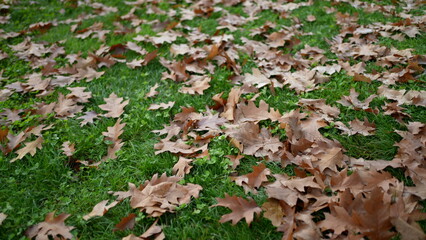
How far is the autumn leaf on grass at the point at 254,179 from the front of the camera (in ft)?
6.23

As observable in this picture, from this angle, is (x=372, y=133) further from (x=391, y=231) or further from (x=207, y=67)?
(x=207, y=67)

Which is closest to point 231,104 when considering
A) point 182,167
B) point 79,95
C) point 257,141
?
point 257,141

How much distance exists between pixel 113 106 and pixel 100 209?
3.96 ft

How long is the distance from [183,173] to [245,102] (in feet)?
3.27

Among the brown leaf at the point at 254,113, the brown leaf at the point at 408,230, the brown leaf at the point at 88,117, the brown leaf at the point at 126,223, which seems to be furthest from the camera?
the brown leaf at the point at 88,117

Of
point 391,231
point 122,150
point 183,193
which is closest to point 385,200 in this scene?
point 391,231

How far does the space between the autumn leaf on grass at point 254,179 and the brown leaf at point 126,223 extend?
2.25 feet

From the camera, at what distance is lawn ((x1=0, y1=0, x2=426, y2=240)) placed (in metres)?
1.72

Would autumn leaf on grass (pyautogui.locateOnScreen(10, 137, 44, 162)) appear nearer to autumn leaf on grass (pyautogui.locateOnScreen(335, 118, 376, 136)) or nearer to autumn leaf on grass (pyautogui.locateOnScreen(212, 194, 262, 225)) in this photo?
autumn leaf on grass (pyautogui.locateOnScreen(212, 194, 262, 225))

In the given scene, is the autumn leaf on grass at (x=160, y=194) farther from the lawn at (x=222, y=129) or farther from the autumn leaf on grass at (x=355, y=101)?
the autumn leaf on grass at (x=355, y=101)

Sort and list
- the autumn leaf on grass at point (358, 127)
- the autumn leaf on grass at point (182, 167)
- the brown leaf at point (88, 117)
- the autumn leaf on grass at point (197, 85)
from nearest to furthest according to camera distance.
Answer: the autumn leaf on grass at point (182, 167), the autumn leaf on grass at point (358, 127), the brown leaf at point (88, 117), the autumn leaf on grass at point (197, 85)

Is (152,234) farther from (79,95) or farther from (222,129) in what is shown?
(79,95)

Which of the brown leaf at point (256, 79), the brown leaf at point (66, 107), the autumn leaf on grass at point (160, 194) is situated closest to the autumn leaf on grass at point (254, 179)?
the autumn leaf on grass at point (160, 194)

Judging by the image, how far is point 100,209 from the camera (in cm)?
187
